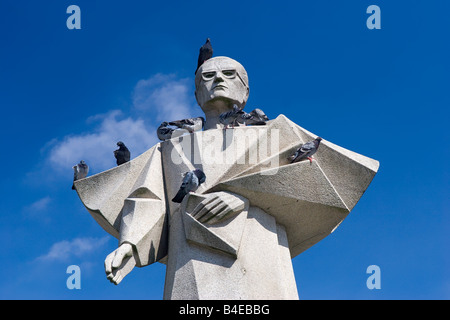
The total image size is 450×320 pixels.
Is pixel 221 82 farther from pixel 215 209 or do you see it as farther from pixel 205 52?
pixel 215 209

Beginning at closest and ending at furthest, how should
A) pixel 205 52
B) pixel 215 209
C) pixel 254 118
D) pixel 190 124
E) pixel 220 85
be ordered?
pixel 215 209
pixel 254 118
pixel 190 124
pixel 220 85
pixel 205 52

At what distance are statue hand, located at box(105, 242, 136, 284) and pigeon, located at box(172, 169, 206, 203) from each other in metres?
0.90

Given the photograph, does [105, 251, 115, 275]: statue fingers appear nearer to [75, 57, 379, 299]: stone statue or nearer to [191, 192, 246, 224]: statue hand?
[75, 57, 379, 299]: stone statue

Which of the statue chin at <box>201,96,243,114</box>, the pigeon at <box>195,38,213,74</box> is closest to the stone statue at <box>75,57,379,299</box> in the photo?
the statue chin at <box>201,96,243,114</box>

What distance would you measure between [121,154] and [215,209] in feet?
8.47

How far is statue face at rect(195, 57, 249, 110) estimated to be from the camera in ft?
33.3

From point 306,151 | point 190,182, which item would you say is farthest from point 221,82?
point 190,182

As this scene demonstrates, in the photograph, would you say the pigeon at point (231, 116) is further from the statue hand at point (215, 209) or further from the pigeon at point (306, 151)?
the statue hand at point (215, 209)

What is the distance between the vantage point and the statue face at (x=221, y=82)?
10.2 metres

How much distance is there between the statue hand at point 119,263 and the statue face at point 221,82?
277 centimetres

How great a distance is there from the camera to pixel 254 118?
389 inches

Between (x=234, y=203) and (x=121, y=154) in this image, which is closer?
(x=234, y=203)

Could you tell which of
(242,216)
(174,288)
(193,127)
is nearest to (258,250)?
(242,216)

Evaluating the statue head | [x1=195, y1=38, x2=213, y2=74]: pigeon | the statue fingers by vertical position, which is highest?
[x1=195, y1=38, x2=213, y2=74]: pigeon
